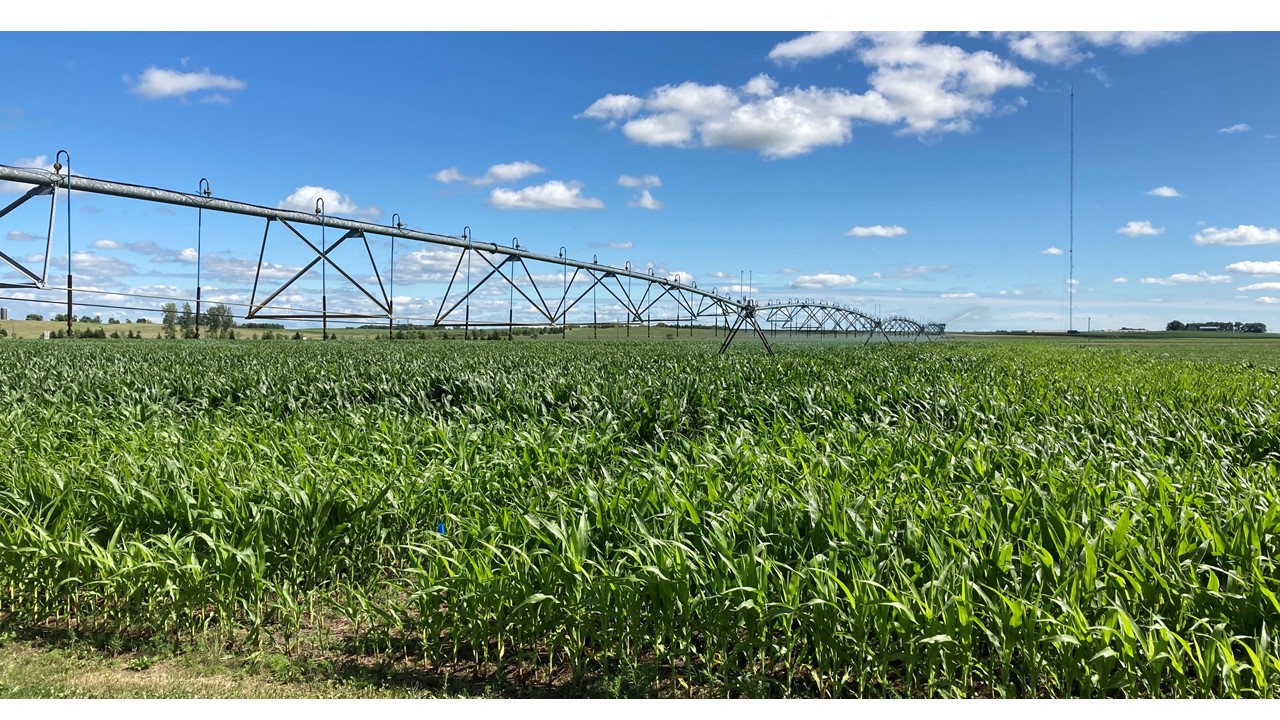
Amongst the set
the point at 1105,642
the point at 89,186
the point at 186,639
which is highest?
the point at 89,186

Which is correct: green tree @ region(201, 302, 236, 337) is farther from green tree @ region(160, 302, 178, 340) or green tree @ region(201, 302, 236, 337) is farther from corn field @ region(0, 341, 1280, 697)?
corn field @ region(0, 341, 1280, 697)

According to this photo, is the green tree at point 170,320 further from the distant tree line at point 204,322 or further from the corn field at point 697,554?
the corn field at point 697,554

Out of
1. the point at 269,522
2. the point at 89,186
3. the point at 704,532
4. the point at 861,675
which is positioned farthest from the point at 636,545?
the point at 89,186

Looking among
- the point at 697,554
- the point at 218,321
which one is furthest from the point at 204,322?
the point at 697,554

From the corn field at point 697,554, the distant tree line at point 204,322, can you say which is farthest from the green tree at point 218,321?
the corn field at point 697,554

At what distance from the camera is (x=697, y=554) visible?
319cm

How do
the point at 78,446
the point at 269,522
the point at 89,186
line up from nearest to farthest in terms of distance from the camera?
the point at 269,522 < the point at 78,446 < the point at 89,186

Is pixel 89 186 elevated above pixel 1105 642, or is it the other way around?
pixel 89 186

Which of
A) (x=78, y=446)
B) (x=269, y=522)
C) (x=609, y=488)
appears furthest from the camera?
(x=78, y=446)

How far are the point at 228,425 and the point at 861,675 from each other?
23.7 feet

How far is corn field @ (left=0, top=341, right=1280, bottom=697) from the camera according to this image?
280cm

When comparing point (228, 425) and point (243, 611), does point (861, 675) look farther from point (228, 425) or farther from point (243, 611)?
point (228, 425)

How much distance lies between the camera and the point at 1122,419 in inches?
283

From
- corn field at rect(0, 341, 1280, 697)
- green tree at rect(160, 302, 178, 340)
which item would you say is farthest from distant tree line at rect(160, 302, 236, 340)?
corn field at rect(0, 341, 1280, 697)
